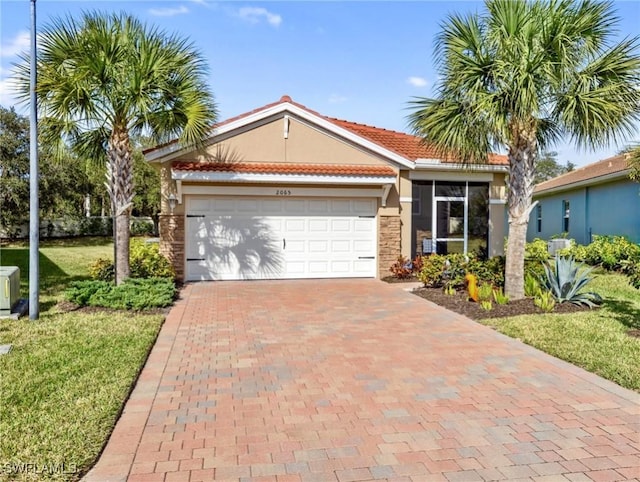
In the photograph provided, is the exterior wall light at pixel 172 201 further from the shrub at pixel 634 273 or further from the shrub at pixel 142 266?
the shrub at pixel 634 273

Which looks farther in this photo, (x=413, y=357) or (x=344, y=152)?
(x=344, y=152)

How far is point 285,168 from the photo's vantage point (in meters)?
13.5

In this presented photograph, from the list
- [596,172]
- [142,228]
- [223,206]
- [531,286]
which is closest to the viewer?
[531,286]

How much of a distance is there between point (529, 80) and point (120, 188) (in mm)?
8753

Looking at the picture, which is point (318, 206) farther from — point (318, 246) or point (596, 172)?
point (596, 172)

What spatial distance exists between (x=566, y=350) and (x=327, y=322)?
3.94m

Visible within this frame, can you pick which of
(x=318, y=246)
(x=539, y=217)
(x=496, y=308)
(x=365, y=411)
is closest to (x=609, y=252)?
(x=496, y=308)

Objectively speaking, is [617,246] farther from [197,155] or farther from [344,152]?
[197,155]

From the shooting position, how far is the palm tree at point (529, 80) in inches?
357

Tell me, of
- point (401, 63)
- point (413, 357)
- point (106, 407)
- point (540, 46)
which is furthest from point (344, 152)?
point (106, 407)

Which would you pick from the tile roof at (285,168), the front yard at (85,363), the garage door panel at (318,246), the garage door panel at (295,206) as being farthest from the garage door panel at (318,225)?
the front yard at (85,363)

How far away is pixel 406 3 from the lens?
1132 centimetres

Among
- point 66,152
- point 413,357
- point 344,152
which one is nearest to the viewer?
point 413,357

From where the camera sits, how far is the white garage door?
14.0m
